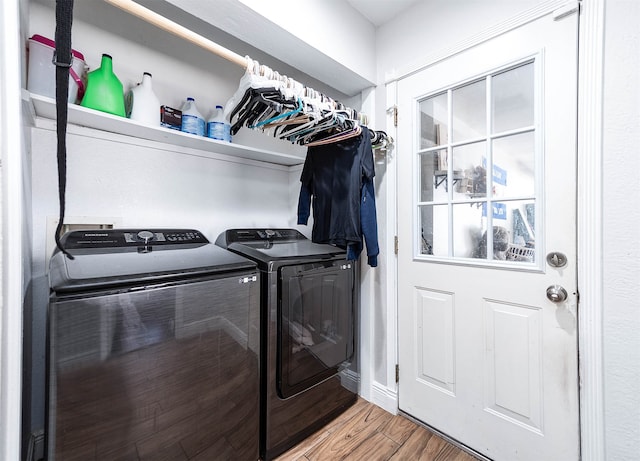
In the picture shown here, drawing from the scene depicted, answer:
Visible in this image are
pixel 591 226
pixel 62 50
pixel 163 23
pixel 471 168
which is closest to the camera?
pixel 62 50

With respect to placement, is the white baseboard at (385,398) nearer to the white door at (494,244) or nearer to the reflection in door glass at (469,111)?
the white door at (494,244)

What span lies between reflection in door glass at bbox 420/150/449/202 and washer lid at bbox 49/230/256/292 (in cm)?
114

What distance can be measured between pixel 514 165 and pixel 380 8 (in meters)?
1.32

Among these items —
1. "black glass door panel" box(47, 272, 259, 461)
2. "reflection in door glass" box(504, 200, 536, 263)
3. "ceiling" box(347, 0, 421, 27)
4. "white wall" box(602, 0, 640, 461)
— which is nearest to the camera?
"black glass door panel" box(47, 272, 259, 461)

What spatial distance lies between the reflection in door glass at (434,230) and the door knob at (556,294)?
1.63 ft

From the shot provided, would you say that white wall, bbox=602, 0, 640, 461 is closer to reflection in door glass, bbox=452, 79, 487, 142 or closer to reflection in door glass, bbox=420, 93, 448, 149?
reflection in door glass, bbox=452, 79, 487, 142

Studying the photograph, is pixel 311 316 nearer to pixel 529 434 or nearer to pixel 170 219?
pixel 170 219

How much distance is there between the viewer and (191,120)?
1.57 m

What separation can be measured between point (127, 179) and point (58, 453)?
125cm

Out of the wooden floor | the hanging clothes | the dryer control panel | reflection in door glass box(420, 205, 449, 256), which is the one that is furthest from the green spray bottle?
the wooden floor

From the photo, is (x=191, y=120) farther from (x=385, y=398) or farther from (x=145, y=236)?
(x=385, y=398)

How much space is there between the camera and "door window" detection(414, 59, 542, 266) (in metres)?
1.31

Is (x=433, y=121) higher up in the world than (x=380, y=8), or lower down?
lower down

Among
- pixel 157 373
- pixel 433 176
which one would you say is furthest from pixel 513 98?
pixel 157 373
